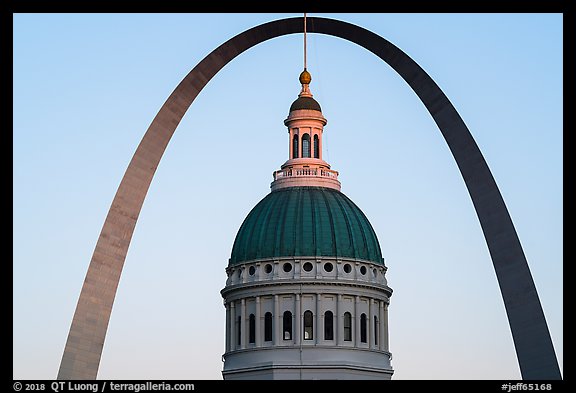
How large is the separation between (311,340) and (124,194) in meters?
85.2

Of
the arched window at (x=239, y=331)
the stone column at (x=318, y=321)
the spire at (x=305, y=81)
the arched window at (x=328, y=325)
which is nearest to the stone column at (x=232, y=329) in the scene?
the arched window at (x=239, y=331)

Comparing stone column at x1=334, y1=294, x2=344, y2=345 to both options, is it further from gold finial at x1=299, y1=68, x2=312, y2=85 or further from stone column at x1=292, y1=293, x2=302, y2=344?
gold finial at x1=299, y1=68, x2=312, y2=85

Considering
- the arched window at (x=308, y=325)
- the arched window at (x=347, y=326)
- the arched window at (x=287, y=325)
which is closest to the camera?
the arched window at (x=308, y=325)

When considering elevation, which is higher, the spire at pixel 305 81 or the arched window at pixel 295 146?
the spire at pixel 305 81

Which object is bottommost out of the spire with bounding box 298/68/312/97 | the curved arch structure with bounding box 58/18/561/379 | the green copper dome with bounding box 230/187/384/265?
the curved arch structure with bounding box 58/18/561/379

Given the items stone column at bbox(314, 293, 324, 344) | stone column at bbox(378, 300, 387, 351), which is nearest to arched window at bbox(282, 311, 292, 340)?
stone column at bbox(314, 293, 324, 344)

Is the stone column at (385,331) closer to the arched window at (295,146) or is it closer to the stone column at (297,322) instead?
the stone column at (297,322)

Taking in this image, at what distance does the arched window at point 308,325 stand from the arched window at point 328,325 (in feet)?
3.66

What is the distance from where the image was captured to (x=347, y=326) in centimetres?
13000

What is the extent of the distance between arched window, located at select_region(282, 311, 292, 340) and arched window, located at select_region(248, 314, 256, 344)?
2574mm

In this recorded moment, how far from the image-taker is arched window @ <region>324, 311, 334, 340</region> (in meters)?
129

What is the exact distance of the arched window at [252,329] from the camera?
130375 mm

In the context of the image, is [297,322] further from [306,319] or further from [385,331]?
[385,331]
